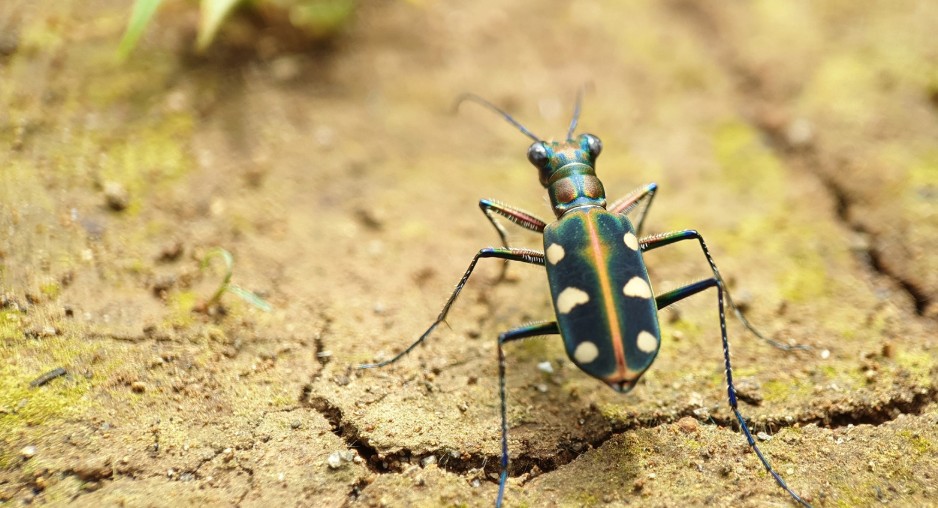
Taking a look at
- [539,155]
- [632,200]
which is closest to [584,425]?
[632,200]

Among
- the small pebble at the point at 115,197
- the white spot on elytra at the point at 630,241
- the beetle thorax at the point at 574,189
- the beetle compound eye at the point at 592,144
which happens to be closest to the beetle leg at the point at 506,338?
the white spot on elytra at the point at 630,241

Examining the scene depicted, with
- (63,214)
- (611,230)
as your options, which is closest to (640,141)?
(611,230)

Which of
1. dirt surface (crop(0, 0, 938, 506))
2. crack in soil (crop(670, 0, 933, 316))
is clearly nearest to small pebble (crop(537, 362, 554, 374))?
dirt surface (crop(0, 0, 938, 506))

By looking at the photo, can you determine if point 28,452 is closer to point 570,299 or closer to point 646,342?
point 570,299

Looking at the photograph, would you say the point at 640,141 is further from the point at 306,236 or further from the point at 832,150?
the point at 306,236

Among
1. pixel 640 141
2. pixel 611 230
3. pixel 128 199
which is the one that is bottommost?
pixel 128 199

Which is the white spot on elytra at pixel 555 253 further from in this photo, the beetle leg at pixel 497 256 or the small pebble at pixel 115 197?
the small pebble at pixel 115 197
